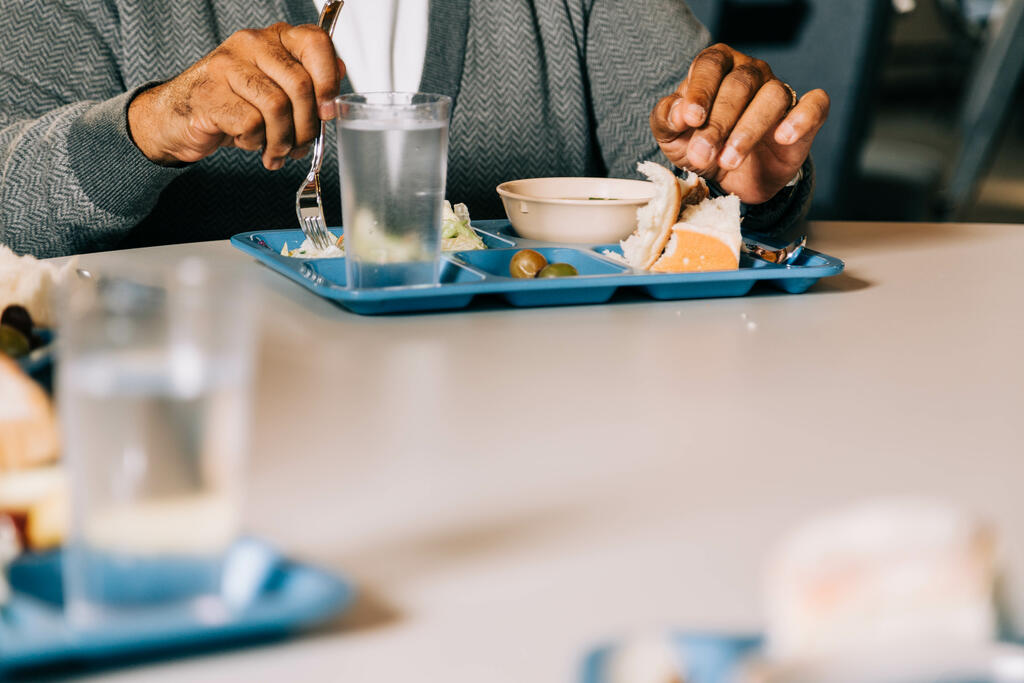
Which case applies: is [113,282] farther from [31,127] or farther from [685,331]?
[31,127]

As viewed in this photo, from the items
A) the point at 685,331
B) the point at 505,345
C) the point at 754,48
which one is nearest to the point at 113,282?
the point at 505,345

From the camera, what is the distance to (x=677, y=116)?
47.3 inches

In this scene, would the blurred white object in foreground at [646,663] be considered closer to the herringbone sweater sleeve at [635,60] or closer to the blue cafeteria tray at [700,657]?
the blue cafeteria tray at [700,657]

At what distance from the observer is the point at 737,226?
1135 mm

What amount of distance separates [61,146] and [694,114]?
0.76 meters

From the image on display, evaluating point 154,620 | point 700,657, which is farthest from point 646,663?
point 154,620

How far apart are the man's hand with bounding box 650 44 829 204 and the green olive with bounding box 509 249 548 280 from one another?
0.74 ft

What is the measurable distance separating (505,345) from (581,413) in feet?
0.63

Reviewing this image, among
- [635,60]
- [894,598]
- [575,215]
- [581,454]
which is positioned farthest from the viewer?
[635,60]

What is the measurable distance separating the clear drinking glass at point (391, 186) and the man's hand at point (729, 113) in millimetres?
349

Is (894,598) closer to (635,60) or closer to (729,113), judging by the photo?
(729,113)

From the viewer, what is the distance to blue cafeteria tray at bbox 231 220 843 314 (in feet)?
3.22

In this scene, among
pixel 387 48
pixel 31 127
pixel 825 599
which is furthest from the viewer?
pixel 387 48

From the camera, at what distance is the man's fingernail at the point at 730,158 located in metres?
1.21
